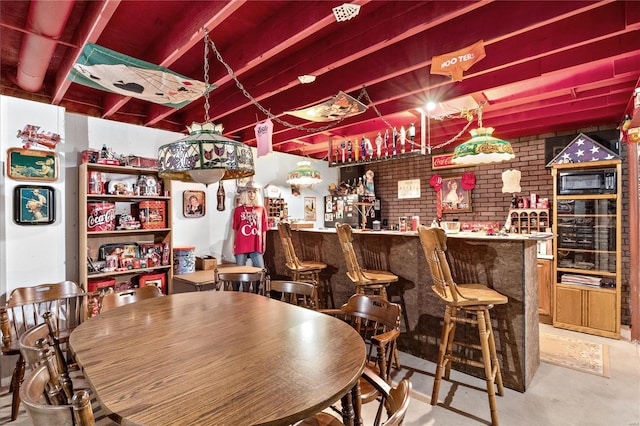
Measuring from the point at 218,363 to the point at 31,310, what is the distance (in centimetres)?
278

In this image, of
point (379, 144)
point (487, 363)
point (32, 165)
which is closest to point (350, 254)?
point (487, 363)

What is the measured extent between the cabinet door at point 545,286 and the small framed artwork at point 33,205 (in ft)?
18.3

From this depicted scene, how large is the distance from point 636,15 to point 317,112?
7.35 ft

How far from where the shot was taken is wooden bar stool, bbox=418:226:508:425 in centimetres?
223

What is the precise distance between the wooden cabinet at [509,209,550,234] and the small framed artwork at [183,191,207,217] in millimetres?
4278

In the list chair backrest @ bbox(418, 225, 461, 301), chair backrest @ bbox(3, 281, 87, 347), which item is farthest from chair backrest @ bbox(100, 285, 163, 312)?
chair backrest @ bbox(418, 225, 461, 301)

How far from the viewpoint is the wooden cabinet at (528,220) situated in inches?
170

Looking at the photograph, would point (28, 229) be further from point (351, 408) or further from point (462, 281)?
point (462, 281)

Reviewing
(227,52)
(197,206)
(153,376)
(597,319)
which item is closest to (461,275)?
(597,319)

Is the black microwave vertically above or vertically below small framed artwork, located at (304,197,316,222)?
above

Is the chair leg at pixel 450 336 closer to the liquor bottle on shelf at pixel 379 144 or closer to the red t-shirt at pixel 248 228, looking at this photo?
the liquor bottle on shelf at pixel 379 144

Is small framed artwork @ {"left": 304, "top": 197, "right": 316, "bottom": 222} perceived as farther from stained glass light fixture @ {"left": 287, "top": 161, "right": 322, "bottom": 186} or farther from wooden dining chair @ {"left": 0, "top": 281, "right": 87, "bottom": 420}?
wooden dining chair @ {"left": 0, "top": 281, "right": 87, "bottom": 420}

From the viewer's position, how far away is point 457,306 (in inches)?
89.5

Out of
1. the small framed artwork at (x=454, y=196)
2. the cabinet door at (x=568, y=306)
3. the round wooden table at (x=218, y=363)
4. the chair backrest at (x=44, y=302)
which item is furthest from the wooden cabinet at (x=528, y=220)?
the chair backrest at (x=44, y=302)
